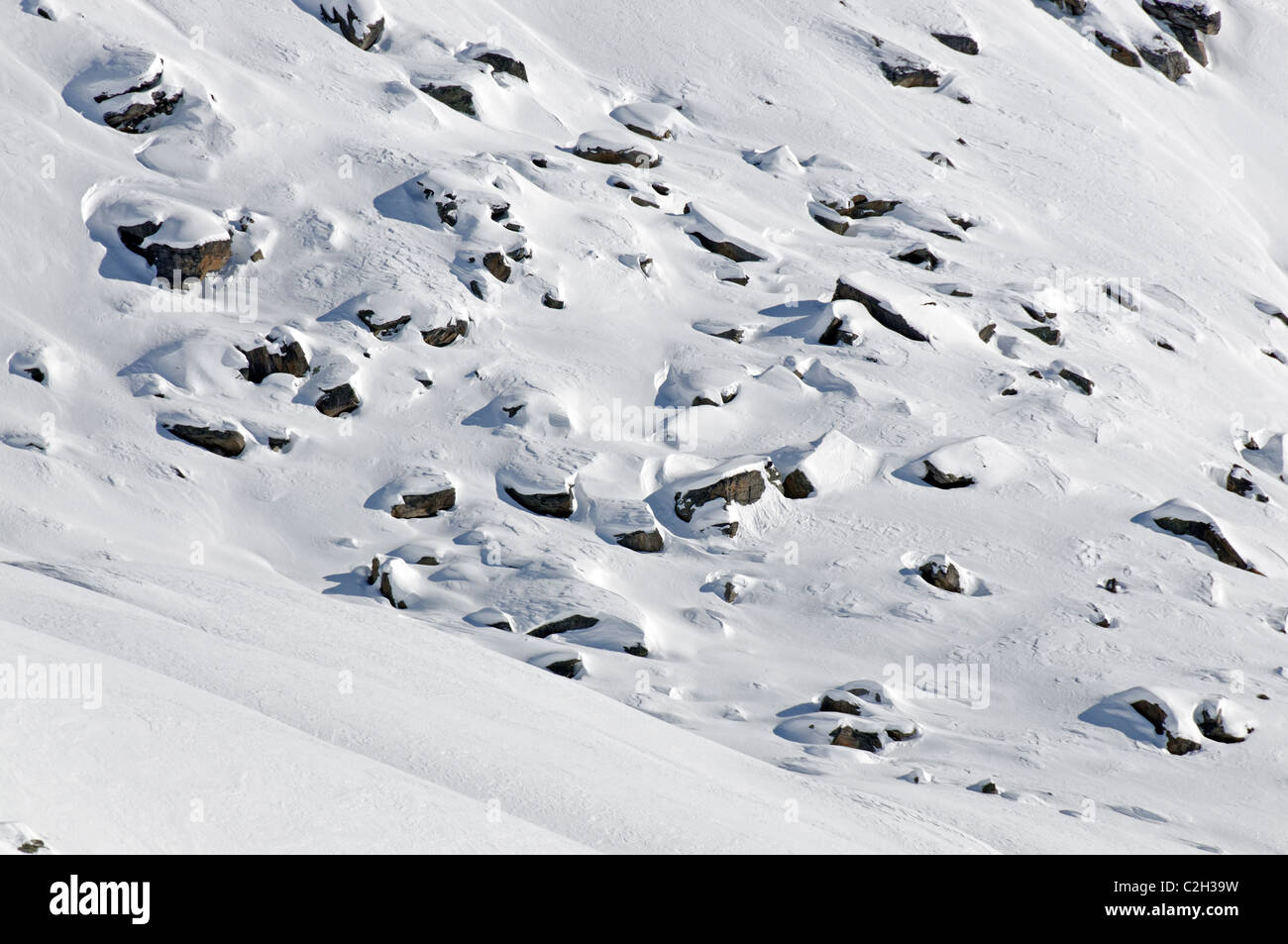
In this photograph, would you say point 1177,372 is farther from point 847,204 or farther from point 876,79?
point 876,79

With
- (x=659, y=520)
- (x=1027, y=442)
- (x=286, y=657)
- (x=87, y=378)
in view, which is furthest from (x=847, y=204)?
(x=286, y=657)

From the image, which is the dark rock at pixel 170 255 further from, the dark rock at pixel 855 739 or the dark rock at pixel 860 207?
the dark rock at pixel 860 207

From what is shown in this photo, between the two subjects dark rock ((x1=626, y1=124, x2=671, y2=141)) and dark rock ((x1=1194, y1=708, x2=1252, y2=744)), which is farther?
dark rock ((x1=626, y1=124, x2=671, y2=141))

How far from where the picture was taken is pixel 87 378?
1784 cm

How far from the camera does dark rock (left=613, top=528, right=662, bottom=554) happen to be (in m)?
17.3

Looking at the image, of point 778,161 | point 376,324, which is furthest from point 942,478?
point 778,161

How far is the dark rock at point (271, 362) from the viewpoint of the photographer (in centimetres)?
1866

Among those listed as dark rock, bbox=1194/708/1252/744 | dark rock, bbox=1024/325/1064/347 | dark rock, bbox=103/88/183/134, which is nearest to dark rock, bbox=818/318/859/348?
dark rock, bbox=1024/325/1064/347

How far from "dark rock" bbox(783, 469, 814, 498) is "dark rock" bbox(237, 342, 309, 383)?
735 centimetres

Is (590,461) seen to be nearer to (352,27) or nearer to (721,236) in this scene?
(721,236)

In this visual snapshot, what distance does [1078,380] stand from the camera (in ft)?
73.2

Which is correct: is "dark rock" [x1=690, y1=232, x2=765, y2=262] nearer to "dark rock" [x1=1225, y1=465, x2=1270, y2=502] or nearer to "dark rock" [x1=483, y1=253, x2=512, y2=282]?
"dark rock" [x1=483, y1=253, x2=512, y2=282]

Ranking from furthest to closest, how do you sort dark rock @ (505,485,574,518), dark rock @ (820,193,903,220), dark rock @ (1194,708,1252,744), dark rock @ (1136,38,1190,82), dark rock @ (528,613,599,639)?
dark rock @ (1136,38,1190,82) → dark rock @ (820,193,903,220) → dark rock @ (505,485,574,518) → dark rock @ (528,613,599,639) → dark rock @ (1194,708,1252,744)

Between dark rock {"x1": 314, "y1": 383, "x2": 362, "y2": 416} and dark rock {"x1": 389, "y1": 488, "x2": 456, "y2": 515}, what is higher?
dark rock {"x1": 389, "y1": 488, "x2": 456, "y2": 515}
